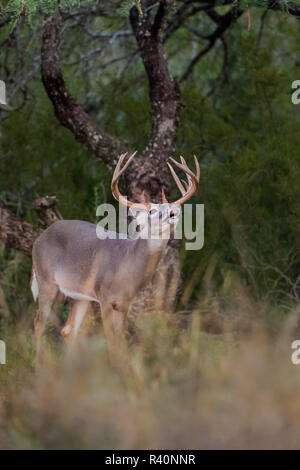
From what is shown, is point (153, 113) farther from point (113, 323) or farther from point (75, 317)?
point (113, 323)

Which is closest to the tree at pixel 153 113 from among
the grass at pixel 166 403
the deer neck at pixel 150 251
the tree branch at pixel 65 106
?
the tree branch at pixel 65 106

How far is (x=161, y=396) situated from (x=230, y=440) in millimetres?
468

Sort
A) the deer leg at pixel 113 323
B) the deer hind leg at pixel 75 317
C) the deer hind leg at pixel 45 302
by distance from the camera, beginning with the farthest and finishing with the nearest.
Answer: the deer hind leg at pixel 75 317
the deer hind leg at pixel 45 302
the deer leg at pixel 113 323

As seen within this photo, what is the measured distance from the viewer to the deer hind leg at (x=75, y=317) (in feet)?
22.3

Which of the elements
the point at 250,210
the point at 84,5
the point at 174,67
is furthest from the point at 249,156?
the point at 174,67

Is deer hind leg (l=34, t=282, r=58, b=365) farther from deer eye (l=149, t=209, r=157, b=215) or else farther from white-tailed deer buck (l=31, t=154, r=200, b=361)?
deer eye (l=149, t=209, r=157, b=215)

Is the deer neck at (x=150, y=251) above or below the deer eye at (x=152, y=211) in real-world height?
below

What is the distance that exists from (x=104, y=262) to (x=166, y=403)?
2466 mm

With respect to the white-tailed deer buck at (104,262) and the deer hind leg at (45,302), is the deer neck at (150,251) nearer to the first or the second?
the white-tailed deer buck at (104,262)

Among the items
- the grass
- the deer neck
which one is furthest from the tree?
the grass

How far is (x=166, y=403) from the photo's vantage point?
3.97 m

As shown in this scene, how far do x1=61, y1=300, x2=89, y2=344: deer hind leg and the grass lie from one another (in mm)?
2098

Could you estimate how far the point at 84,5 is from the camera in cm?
882
